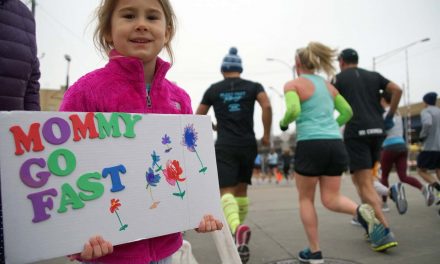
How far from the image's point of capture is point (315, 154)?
9.77ft

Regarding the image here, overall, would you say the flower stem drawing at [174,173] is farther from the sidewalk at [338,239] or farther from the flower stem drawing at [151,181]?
the sidewalk at [338,239]

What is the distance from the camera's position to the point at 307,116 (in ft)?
10.1

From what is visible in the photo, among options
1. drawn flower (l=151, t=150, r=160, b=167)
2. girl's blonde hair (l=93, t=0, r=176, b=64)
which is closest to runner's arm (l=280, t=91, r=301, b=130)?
girl's blonde hair (l=93, t=0, r=176, b=64)

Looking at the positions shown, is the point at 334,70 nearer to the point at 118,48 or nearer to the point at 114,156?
the point at 118,48

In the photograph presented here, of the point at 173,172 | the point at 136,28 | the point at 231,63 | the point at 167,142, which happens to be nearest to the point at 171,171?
the point at 173,172

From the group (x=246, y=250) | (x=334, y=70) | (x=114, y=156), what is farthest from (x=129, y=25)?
(x=334, y=70)

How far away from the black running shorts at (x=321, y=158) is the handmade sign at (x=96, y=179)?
165cm

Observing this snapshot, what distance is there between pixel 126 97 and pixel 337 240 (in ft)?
9.99

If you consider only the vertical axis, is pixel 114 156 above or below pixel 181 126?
below

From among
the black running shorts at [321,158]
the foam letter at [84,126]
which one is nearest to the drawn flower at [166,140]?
the foam letter at [84,126]

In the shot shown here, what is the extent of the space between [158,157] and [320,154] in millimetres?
1913

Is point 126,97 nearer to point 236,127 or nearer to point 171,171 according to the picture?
point 171,171

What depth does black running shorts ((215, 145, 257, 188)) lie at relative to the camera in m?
3.34

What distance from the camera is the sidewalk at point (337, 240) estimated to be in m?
3.10
